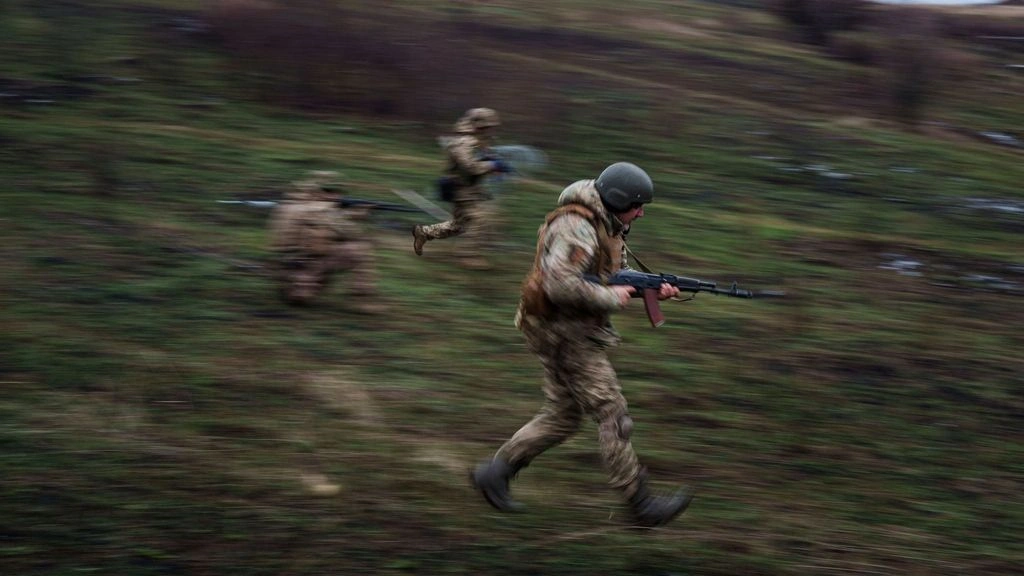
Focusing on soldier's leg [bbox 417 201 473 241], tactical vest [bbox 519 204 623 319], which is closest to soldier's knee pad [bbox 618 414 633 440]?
tactical vest [bbox 519 204 623 319]

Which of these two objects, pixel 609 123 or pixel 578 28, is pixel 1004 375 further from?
pixel 578 28

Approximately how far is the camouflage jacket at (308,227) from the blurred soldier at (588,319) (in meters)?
3.98

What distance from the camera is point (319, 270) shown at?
390 inches

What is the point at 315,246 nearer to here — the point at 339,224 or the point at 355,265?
the point at 339,224

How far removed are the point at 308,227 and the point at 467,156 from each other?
2.10 meters

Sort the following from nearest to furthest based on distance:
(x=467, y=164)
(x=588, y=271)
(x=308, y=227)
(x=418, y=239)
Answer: (x=588, y=271) → (x=308, y=227) → (x=467, y=164) → (x=418, y=239)

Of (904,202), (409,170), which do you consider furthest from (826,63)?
(409,170)

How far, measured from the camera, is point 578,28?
2633 cm

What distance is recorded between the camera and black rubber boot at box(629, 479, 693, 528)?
6.03 m

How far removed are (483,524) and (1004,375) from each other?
5126 millimetres

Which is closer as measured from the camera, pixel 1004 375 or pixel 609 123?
pixel 1004 375

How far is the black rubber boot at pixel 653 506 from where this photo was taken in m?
6.03

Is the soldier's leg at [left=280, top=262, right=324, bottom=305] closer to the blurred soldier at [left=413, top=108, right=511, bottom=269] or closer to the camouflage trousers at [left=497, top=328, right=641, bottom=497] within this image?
the blurred soldier at [left=413, top=108, right=511, bottom=269]

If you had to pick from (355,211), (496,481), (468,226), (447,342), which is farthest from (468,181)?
(496,481)
